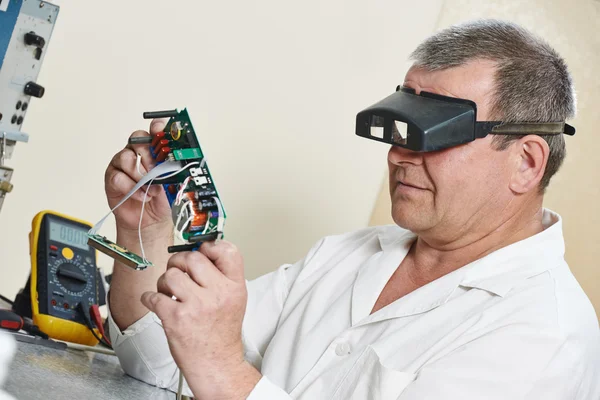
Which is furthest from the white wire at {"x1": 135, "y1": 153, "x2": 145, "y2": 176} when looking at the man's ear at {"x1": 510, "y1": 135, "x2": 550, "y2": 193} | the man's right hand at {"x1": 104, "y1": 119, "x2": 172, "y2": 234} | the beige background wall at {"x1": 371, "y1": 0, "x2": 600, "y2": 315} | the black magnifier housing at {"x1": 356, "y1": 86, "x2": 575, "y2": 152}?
the beige background wall at {"x1": 371, "y1": 0, "x2": 600, "y2": 315}

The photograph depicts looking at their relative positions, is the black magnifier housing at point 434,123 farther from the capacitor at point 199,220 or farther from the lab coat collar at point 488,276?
the capacitor at point 199,220

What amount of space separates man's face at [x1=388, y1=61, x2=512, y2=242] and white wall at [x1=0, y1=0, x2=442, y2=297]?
135cm

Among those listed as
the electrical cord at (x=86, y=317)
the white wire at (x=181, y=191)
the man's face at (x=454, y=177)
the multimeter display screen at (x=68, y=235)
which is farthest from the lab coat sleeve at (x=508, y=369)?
the multimeter display screen at (x=68, y=235)

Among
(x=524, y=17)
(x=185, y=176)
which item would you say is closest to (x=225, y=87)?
(x=524, y=17)

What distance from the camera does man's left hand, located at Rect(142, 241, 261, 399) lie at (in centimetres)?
117

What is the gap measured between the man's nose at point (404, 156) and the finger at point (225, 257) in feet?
1.74

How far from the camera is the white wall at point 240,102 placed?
2596 mm

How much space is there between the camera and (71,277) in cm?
171

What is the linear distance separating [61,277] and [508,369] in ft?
3.22

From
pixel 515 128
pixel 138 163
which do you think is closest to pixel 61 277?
pixel 138 163

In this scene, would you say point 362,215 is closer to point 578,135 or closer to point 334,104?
point 334,104

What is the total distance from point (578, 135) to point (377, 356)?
1791 mm

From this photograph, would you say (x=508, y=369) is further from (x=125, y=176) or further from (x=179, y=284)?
(x=125, y=176)

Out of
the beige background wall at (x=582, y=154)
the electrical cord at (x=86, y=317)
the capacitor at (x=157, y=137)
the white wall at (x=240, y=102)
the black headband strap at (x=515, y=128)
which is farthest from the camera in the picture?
the beige background wall at (x=582, y=154)
